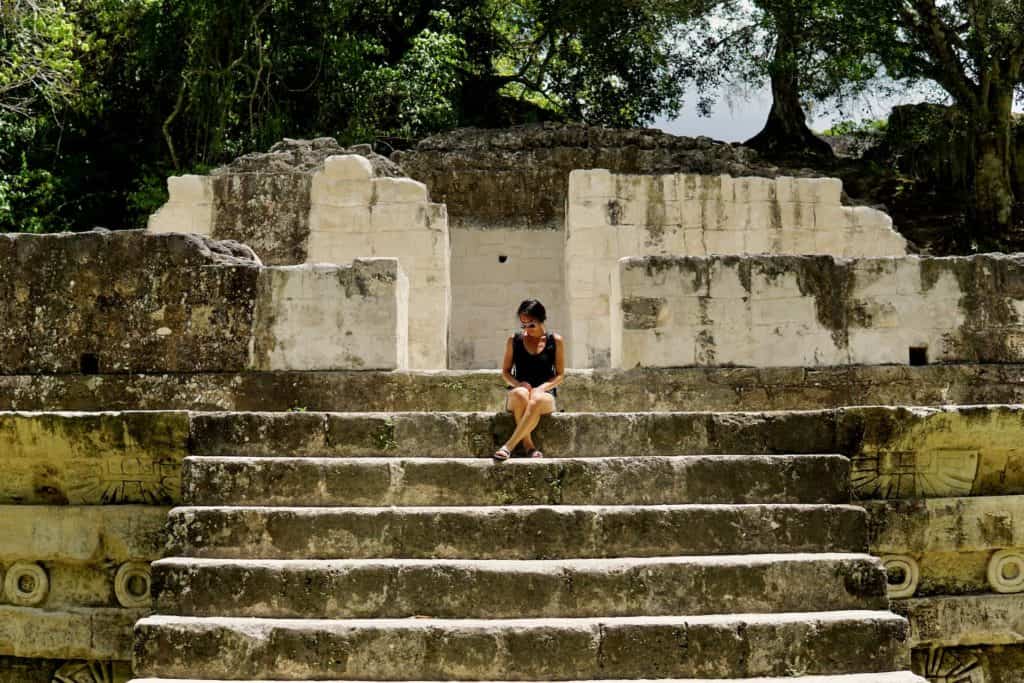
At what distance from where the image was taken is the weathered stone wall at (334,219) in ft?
→ 31.1

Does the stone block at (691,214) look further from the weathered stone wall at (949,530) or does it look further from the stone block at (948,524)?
the stone block at (948,524)

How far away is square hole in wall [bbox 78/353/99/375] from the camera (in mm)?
6004

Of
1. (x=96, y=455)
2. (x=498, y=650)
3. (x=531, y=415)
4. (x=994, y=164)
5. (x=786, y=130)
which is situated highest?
(x=786, y=130)

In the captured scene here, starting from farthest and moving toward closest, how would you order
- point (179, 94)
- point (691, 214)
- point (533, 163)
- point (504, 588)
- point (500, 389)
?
point (179, 94) < point (533, 163) < point (691, 214) < point (500, 389) < point (504, 588)

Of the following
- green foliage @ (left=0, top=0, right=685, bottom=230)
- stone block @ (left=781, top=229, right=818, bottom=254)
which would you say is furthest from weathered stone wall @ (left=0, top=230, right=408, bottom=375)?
green foliage @ (left=0, top=0, right=685, bottom=230)

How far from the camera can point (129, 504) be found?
16.5 ft

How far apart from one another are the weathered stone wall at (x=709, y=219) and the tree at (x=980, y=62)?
6.97 meters

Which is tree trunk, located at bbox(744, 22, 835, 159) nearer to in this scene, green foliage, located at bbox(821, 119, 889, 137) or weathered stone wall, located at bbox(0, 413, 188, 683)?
green foliage, located at bbox(821, 119, 889, 137)

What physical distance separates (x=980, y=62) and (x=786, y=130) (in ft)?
17.7

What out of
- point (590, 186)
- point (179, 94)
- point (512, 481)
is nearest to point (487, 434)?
point (512, 481)

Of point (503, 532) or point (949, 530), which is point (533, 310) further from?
point (949, 530)

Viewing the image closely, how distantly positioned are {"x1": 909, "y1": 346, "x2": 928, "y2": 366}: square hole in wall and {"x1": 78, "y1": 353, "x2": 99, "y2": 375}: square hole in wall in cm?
527

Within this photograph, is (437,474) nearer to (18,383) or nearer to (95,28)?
(18,383)

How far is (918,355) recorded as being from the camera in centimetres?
636
